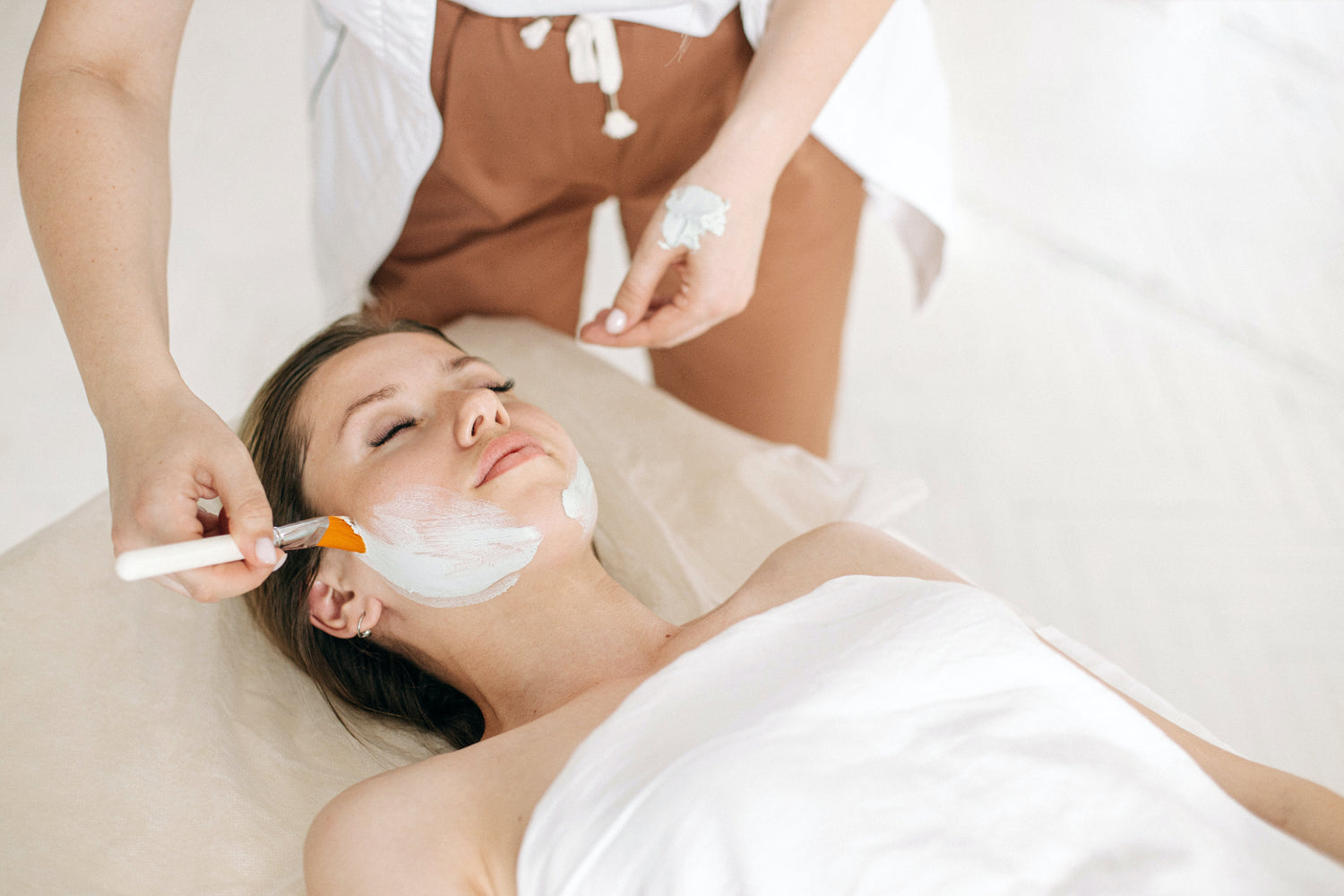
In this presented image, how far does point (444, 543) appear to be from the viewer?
110 centimetres

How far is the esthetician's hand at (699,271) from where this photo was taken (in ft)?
3.76

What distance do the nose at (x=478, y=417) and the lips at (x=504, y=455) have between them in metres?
0.02

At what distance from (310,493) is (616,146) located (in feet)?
2.00

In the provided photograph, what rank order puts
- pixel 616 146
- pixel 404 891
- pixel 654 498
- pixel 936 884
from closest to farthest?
pixel 936 884, pixel 404 891, pixel 616 146, pixel 654 498

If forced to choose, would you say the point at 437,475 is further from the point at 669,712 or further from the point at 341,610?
the point at 669,712

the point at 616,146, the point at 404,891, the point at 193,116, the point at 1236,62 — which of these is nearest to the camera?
the point at 404,891

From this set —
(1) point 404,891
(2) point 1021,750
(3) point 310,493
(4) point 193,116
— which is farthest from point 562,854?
(4) point 193,116

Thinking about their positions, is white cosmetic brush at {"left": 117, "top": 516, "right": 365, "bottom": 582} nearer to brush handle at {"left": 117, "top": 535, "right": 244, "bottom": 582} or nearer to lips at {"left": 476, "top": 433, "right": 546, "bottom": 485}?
brush handle at {"left": 117, "top": 535, "right": 244, "bottom": 582}

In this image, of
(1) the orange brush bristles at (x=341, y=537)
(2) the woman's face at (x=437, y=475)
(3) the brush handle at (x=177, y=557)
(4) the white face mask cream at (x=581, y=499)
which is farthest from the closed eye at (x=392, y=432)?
(3) the brush handle at (x=177, y=557)

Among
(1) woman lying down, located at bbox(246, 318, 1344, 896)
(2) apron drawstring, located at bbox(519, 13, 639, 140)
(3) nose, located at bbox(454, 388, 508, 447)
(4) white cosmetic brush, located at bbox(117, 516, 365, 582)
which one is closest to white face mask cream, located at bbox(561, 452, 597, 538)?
(1) woman lying down, located at bbox(246, 318, 1344, 896)

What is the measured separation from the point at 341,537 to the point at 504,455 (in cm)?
20

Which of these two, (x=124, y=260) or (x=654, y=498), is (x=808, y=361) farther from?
(x=124, y=260)

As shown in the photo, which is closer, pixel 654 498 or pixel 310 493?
pixel 310 493

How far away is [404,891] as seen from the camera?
921 millimetres
